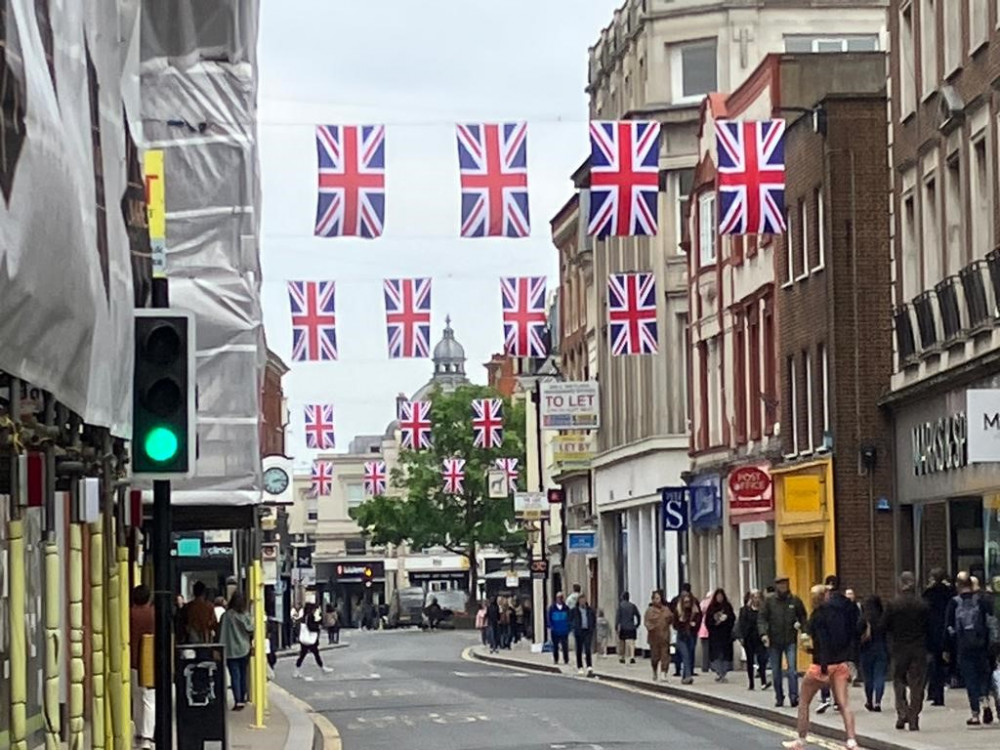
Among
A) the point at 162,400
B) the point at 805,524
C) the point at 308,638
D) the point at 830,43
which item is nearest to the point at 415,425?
the point at 830,43

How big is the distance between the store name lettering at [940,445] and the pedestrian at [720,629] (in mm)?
4454

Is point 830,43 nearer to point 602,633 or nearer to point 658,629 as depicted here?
point 602,633

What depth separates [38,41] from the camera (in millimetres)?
11859

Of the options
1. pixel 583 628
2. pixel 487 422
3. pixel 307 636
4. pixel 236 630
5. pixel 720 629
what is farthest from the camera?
pixel 487 422

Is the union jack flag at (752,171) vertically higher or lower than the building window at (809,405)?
higher

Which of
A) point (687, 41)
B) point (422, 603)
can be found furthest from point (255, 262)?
point (422, 603)

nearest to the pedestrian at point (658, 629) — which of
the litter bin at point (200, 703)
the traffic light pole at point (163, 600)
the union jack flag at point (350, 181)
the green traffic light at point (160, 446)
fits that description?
the union jack flag at point (350, 181)

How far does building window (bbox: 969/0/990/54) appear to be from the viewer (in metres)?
36.0

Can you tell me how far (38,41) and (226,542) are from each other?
39.6 meters

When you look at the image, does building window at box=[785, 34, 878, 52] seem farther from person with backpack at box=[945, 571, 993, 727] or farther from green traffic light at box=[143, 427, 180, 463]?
green traffic light at box=[143, 427, 180, 463]

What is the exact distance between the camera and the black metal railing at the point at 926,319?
39.1 meters

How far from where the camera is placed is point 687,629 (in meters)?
45.3

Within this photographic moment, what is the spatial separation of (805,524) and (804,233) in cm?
504

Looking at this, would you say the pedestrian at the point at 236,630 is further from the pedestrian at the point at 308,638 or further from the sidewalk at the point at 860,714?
the pedestrian at the point at 308,638
